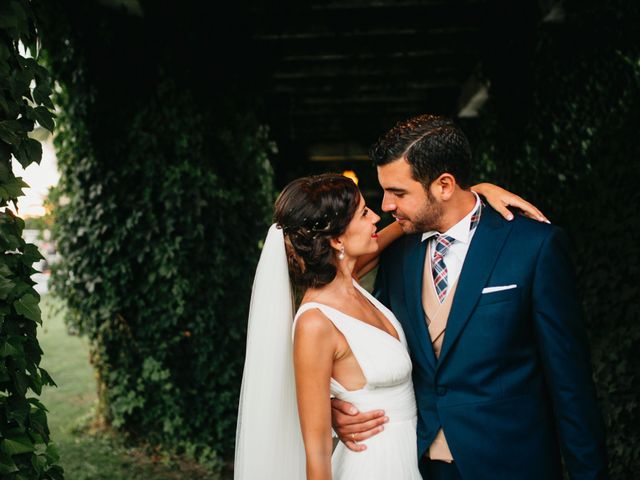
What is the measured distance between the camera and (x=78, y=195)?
16.8 ft

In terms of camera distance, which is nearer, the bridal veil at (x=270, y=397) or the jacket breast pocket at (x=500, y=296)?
the jacket breast pocket at (x=500, y=296)

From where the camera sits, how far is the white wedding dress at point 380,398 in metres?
2.21

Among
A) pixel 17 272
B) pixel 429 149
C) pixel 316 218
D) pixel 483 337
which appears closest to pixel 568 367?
pixel 483 337

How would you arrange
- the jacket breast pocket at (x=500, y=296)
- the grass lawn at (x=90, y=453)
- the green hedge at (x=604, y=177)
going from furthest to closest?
the grass lawn at (x=90, y=453) → the green hedge at (x=604, y=177) → the jacket breast pocket at (x=500, y=296)

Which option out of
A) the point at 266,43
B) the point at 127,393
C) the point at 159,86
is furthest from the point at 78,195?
the point at 266,43

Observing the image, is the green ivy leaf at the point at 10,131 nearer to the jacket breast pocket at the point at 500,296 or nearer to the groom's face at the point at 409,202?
the groom's face at the point at 409,202

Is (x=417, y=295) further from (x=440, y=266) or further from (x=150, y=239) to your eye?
(x=150, y=239)

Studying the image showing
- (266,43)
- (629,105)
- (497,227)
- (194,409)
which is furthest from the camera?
(266,43)

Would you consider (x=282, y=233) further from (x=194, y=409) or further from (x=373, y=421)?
(x=194, y=409)

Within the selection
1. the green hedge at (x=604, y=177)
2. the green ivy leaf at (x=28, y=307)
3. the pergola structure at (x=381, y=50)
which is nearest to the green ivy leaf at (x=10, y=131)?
the green ivy leaf at (x=28, y=307)

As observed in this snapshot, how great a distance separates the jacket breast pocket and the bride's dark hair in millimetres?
578

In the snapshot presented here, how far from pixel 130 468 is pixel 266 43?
415cm

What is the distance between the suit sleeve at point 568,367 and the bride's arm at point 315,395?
717mm

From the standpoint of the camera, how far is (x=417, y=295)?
2.22 meters
